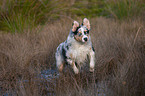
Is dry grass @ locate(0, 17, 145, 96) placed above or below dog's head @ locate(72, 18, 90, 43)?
below

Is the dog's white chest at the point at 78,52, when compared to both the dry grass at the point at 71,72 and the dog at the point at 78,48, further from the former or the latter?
the dry grass at the point at 71,72

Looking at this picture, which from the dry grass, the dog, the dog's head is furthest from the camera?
the dog

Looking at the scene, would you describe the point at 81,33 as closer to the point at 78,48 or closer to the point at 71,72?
the point at 78,48

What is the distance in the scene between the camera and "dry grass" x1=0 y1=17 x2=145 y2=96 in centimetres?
260

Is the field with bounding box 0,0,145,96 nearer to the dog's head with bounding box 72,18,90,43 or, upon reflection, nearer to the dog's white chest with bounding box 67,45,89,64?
the dog's white chest with bounding box 67,45,89,64

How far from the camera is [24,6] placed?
5953 mm

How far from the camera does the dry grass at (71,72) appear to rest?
8.52 ft

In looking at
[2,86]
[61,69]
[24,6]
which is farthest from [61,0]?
[2,86]

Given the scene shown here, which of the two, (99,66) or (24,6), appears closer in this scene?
(99,66)

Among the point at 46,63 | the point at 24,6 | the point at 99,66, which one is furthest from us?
the point at 24,6

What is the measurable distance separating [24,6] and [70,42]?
3.30 meters

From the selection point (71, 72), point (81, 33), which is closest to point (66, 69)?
point (71, 72)

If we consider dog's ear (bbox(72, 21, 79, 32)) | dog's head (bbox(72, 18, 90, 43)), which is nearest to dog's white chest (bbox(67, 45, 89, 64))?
dog's head (bbox(72, 18, 90, 43))

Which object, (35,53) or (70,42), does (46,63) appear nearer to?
(35,53)
